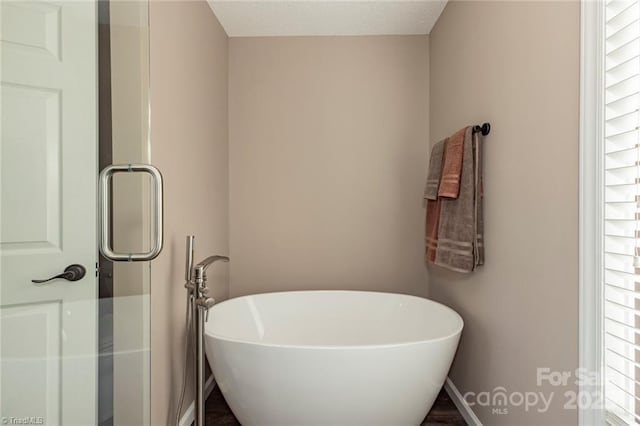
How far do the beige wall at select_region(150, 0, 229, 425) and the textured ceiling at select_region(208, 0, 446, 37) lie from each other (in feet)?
0.63

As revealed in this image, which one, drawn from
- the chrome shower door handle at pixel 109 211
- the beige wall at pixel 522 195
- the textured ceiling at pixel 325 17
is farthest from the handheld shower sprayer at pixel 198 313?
the textured ceiling at pixel 325 17

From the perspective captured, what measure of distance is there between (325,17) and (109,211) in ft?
7.00

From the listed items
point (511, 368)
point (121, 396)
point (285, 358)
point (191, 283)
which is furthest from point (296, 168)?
point (121, 396)

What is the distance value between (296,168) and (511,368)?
6.07 ft

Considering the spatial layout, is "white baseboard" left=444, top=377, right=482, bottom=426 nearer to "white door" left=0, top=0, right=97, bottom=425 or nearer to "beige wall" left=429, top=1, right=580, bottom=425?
"beige wall" left=429, top=1, right=580, bottom=425

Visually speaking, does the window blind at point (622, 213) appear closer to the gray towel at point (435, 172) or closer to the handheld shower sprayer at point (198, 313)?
the gray towel at point (435, 172)

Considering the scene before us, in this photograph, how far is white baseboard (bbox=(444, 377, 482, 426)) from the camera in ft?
6.68

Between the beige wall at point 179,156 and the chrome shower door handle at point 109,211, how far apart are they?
2.24 feet

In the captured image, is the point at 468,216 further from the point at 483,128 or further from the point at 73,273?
the point at 73,273

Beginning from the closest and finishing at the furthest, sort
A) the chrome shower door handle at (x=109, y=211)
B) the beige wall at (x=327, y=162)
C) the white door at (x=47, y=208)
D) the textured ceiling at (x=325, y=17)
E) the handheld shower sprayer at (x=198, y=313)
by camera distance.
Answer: the white door at (x=47, y=208)
the chrome shower door handle at (x=109, y=211)
the handheld shower sprayer at (x=198, y=313)
the textured ceiling at (x=325, y=17)
the beige wall at (x=327, y=162)

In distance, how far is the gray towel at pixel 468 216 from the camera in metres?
1.92

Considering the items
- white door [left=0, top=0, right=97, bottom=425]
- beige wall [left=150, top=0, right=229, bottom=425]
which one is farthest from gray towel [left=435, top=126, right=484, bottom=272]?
white door [left=0, top=0, right=97, bottom=425]

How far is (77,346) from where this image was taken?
3.20 ft

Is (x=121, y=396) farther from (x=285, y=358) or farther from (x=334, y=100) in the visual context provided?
(x=334, y=100)
